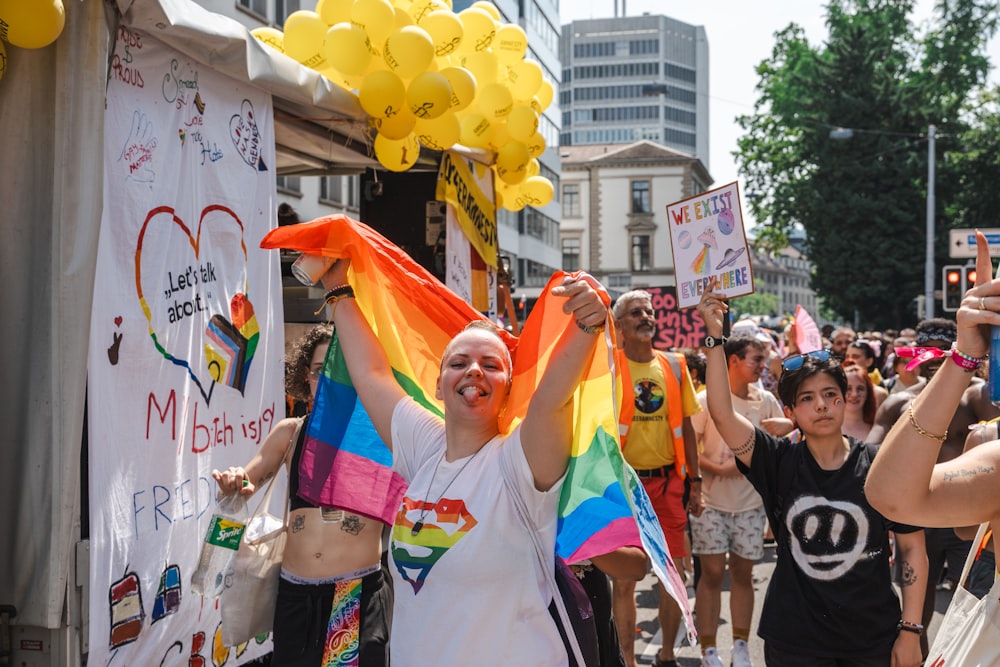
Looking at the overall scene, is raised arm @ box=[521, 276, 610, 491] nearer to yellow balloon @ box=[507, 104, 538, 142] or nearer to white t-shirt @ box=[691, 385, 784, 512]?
white t-shirt @ box=[691, 385, 784, 512]

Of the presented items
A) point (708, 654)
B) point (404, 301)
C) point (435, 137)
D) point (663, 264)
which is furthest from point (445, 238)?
point (663, 264)

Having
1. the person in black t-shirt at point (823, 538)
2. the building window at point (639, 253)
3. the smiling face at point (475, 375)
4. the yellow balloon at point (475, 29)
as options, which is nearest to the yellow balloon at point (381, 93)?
the yellow balloon at point (475, 29)

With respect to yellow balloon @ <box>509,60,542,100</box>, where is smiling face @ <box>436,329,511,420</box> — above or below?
below

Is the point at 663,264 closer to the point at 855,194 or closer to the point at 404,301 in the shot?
the point at 855,194

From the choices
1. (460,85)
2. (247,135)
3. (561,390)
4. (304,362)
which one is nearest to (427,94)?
(460,85)

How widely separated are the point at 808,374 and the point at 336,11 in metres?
3.50

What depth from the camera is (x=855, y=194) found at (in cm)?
3553

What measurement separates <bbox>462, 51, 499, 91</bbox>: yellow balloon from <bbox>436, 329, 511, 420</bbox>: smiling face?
4130 mm

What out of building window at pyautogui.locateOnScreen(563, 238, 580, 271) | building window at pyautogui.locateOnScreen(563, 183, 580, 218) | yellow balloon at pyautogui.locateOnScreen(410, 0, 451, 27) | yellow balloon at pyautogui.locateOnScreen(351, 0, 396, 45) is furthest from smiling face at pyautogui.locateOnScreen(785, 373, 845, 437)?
building window at pyautogui.locateOnScreen(563, 238, 580, 271)

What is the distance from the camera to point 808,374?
14.5 feet

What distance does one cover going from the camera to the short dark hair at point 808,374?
4.41 meters

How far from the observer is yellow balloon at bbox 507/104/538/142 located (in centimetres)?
770

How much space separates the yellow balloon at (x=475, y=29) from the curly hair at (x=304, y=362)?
2757mm

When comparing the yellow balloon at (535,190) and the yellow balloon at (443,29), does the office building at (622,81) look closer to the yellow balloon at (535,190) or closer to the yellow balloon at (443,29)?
the yellow balloon at (535,190)
